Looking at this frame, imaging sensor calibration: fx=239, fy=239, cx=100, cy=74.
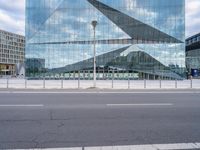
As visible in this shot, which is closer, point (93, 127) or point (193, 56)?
point (93, 127)

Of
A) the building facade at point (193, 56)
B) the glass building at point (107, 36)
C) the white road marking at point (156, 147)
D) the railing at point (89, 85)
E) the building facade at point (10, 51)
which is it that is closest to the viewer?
the white road marking at point (156, 147)

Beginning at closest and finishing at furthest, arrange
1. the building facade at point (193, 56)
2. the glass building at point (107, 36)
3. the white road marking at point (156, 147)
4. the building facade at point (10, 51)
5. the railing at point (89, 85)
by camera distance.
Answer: the white road marking at point (156, 147)
the railing at point (89, 85)
the glass building at point (107, 36)
the building facade at point (193, 56)
the building facade at point (10, 51)

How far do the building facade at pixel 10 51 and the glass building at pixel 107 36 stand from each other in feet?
245

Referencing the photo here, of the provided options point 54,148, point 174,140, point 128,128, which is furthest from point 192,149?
point 54,148

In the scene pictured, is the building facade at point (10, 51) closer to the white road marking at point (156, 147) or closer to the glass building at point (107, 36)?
the glass building at point (107, 36)

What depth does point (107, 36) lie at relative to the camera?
208 ft

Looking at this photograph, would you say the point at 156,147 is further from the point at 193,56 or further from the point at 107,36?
the point at 193,56

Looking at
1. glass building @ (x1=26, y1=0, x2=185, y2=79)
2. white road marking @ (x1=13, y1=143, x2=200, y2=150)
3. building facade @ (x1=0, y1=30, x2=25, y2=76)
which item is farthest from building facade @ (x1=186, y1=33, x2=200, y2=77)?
building facade @ (x1=0, y1=30, x2=25, y2=76)

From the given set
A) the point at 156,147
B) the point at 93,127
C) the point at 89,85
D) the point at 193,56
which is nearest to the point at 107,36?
the point at 89,85

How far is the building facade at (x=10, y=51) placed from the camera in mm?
137375

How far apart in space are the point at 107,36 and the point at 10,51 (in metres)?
100

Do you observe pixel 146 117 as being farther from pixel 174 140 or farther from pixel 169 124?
pixel 174 140

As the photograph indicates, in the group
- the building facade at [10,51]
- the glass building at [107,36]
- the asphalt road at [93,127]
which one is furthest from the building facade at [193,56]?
the building facade at [10,51]

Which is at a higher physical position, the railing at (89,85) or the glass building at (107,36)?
the glass building at (107,36)
